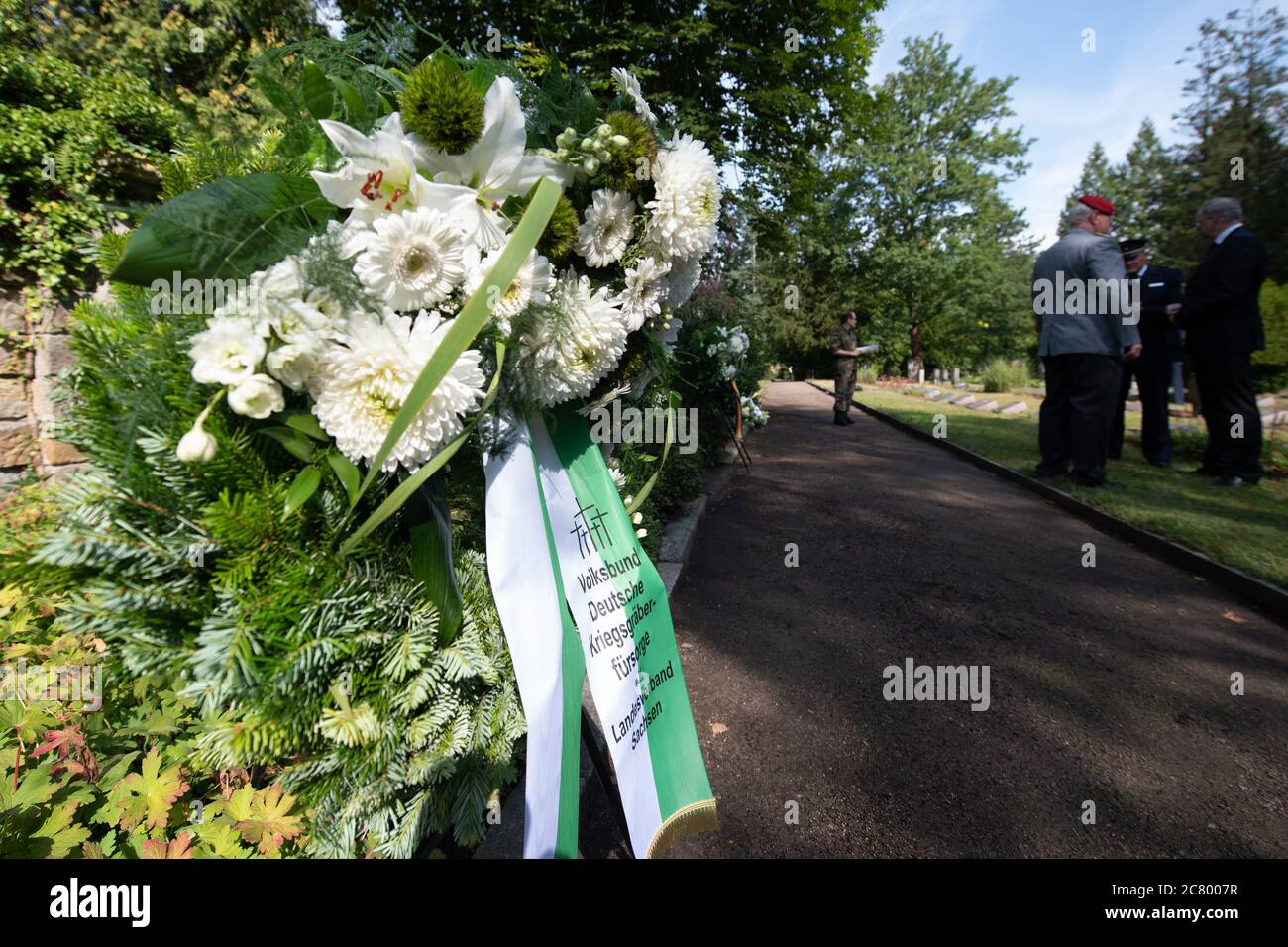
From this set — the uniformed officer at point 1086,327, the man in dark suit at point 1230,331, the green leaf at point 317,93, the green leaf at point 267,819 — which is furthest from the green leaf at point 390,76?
the man in dark suit at point 1230,331

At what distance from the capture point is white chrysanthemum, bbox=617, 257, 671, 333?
1270 millimetres

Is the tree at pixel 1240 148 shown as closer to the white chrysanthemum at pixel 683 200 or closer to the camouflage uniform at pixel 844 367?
the camouflage uniform at pixel 844 367

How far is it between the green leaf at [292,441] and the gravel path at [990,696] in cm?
184

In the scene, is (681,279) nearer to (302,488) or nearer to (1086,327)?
(302,488)

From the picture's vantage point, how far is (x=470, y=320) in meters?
0.93

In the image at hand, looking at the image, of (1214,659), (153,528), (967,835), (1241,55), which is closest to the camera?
(153,528)

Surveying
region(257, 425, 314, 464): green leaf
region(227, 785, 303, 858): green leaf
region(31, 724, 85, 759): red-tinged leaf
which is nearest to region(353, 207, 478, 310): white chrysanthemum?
region(257, 425, 314, 464): green leaf

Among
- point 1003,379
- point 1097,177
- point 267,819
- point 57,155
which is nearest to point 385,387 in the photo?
point 267,819

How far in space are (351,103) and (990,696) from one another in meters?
3.39

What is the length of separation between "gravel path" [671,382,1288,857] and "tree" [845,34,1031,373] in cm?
3254

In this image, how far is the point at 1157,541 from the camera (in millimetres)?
4781

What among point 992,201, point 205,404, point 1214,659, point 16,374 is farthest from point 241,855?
point 992,201
